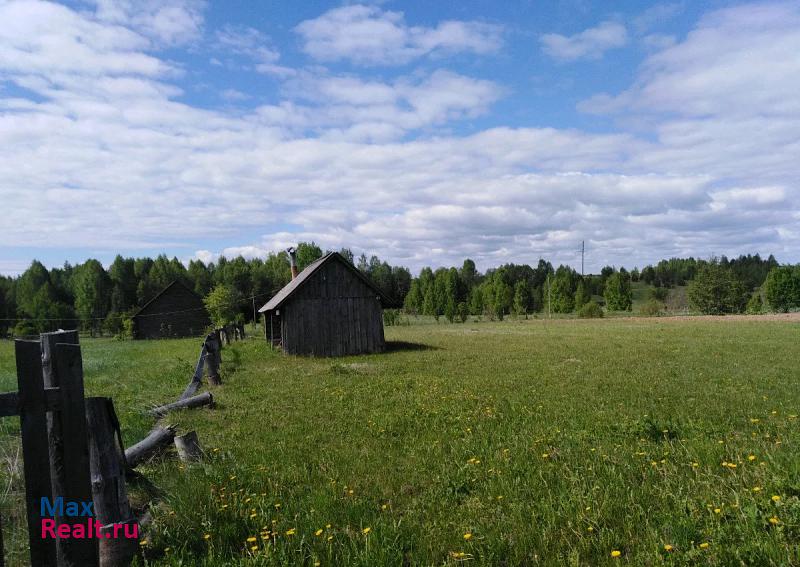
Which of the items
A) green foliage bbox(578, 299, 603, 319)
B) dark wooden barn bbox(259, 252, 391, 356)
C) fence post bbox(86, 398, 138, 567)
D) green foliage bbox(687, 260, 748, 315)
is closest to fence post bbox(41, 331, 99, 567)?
fence post bbox(86, 398, 138, 567)

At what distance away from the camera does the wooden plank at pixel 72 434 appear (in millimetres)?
3490

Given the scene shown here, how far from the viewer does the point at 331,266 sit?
2547 cm

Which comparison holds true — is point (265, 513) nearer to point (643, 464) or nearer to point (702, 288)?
point (643, 464)

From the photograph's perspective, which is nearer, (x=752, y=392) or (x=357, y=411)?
(x=357, y=411)

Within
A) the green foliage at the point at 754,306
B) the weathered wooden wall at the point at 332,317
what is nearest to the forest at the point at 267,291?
the green foliage at the point at 754,306

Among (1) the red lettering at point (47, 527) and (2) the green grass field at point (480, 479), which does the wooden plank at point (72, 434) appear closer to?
(1) the red lettering at point (47, 527)

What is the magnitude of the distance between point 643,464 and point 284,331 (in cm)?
2124

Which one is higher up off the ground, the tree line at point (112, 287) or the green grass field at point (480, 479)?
the tree line at point (112, 287)

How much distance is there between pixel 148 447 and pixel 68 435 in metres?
3.49

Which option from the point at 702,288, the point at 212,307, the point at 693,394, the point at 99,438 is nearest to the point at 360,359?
the point at 693,394

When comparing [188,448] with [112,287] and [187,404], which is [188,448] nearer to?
[187,404]

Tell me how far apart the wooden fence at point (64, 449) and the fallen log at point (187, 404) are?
→ 22.1ft

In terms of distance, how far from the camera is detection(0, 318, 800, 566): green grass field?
425 centimetres

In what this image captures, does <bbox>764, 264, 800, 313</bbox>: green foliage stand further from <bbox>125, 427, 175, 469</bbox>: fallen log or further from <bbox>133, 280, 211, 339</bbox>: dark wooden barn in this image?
<bbox>125, 427, 175, 469</bbox>: fallen log
